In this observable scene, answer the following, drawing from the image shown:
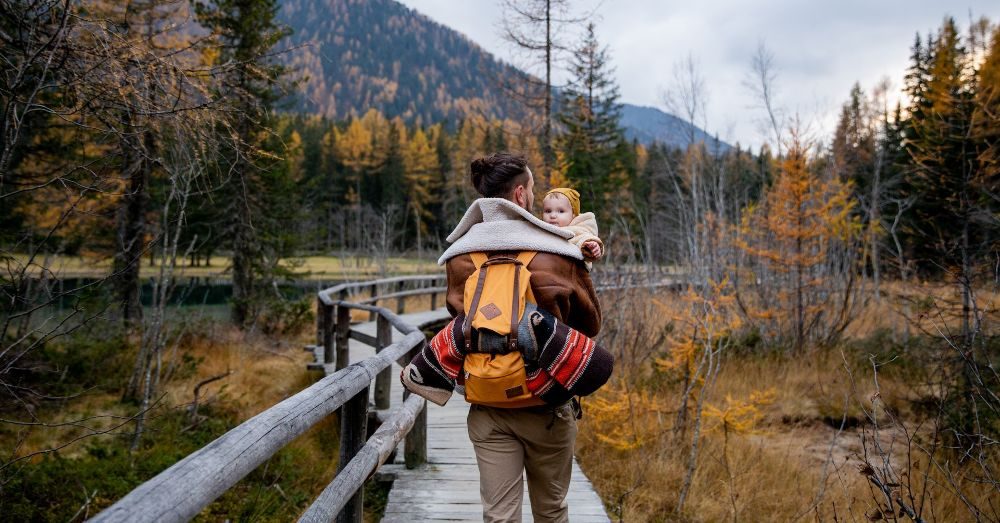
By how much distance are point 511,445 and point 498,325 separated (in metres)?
0.54

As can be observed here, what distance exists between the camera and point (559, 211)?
8.16ft

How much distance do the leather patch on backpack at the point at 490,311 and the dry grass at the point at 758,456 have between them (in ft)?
6.04

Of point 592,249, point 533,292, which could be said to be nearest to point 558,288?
point 533,292

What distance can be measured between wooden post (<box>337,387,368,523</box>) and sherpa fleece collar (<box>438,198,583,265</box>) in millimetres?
1050

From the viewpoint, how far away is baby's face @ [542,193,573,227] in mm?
2479

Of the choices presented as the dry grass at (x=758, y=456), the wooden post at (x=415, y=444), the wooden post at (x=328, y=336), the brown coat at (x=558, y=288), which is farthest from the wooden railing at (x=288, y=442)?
the wooden post at (x=328, y=336)

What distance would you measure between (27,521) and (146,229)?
7.62 metres

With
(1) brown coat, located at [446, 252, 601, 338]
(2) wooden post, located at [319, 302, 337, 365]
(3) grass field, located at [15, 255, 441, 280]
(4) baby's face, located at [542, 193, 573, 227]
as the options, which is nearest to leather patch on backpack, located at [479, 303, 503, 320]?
(1) brown coat, located at [446, 252, 601, 338]

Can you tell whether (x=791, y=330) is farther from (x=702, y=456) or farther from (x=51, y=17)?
(x=51, y=17)

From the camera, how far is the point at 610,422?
5.76m

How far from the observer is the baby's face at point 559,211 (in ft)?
8.13

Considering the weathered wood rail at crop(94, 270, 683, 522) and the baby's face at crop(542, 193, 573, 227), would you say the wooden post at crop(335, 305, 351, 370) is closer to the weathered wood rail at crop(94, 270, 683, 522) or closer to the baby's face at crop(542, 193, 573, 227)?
the weathered wood rail at crop(94, 270, 683, 522)

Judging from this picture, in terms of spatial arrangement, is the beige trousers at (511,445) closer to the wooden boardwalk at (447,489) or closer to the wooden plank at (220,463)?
the wooden plank at (220,463)

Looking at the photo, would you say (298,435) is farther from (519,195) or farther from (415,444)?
(415,444)
